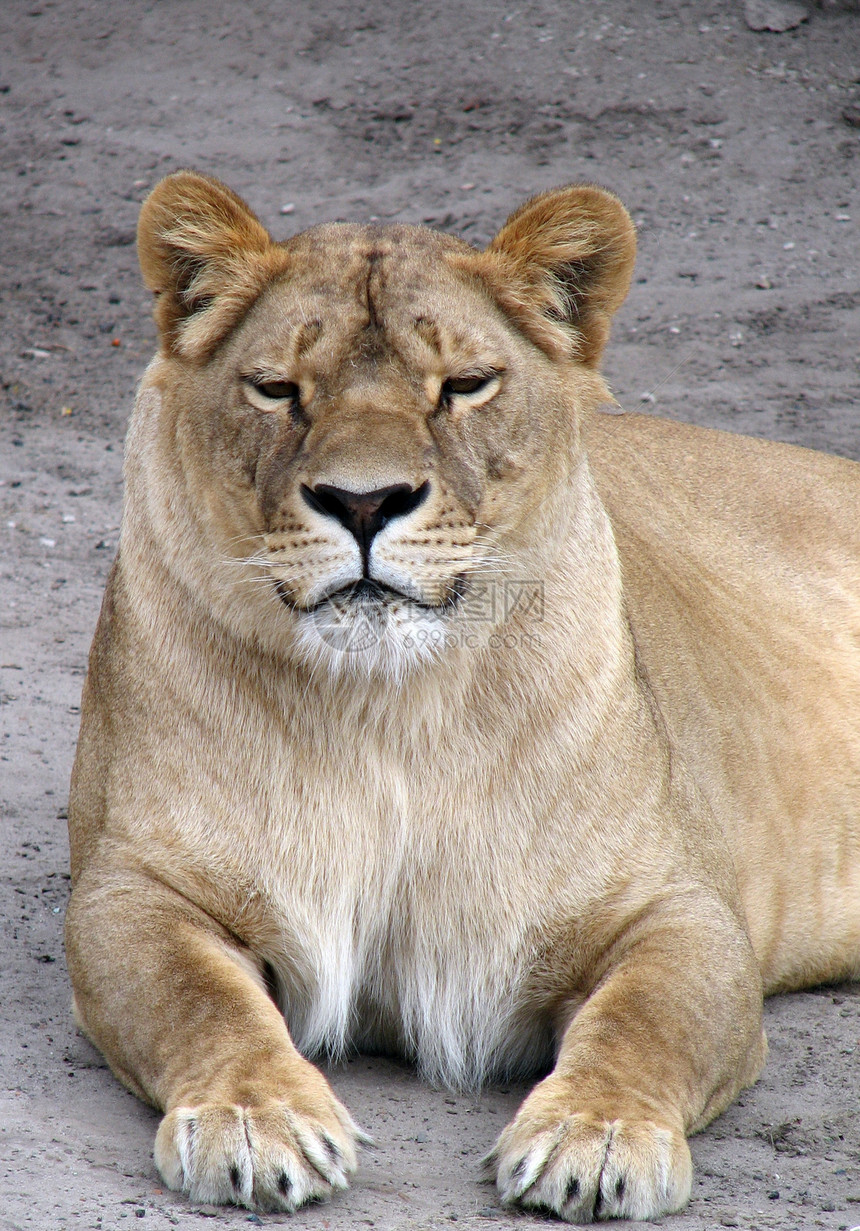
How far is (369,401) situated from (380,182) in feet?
22.5

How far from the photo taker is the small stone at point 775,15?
10094mm

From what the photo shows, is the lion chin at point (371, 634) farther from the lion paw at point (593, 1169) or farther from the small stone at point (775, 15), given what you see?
the small stone at point (775, 15)

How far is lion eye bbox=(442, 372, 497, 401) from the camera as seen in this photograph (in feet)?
9.48

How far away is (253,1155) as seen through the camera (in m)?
2.43

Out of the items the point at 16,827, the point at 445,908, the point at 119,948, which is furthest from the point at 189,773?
the point at 16,827

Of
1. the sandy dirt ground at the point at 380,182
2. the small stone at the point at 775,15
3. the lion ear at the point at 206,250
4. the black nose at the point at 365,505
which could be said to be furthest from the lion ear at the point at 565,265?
the small stone at the point at 775,15

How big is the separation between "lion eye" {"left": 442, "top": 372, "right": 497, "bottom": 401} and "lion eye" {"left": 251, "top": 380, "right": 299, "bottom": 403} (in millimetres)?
269

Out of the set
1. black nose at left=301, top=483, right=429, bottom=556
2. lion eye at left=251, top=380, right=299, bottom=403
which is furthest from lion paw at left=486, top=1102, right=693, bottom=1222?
lion eye at left=251, top=380, right=299, bottom=403

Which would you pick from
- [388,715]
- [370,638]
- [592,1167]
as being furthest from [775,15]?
[592,1167]

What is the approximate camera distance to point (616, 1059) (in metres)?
2.70

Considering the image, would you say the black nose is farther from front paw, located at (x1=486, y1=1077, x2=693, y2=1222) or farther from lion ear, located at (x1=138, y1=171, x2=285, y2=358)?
front paw, located at (x1=486, y1=1077, x2=693, y2=1222)

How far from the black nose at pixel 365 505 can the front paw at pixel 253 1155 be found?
90cm

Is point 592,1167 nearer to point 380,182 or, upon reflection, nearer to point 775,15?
point 380,182

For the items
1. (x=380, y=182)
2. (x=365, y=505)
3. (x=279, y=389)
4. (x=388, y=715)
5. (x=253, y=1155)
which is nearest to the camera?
(x=253, y=1155)
